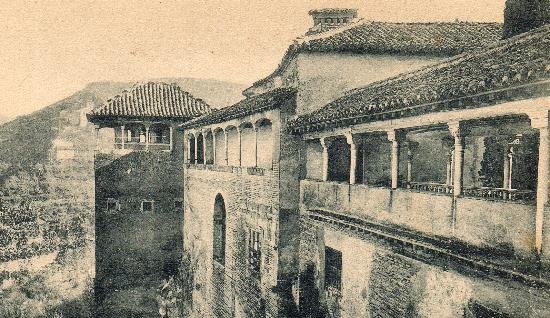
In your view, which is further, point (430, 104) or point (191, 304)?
point (191, 304)

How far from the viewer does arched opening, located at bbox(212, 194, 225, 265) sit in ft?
54.2

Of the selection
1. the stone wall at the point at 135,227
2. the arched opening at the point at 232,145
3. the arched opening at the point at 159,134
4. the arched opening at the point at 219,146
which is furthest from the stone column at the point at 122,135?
the arched opening at the point at 232,145

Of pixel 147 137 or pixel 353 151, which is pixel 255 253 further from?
pixel 147 137

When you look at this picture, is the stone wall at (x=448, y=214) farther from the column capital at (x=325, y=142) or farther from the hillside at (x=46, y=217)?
the hillside at (x=46, y=217)

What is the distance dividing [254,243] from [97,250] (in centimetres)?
1091

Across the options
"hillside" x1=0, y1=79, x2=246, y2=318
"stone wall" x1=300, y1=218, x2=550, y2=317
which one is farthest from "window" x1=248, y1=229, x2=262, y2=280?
"hillside" x1=0, y1=79, x2=246, y2=318

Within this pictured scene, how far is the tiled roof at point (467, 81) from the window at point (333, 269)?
287 cm

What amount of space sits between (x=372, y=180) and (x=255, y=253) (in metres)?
4.28

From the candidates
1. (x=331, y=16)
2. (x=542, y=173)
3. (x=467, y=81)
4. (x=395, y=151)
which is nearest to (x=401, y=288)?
(x=395, y=151)

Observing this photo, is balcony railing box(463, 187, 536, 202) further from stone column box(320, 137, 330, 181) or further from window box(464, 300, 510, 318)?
stone column box(320, 137, 330, 181)

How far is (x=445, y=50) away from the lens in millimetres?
13914

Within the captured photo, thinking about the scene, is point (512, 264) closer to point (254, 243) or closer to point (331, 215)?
point (331, 215)

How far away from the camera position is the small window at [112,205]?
812 inches

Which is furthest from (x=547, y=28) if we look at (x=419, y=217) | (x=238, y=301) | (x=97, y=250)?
(x=97, y=250)
